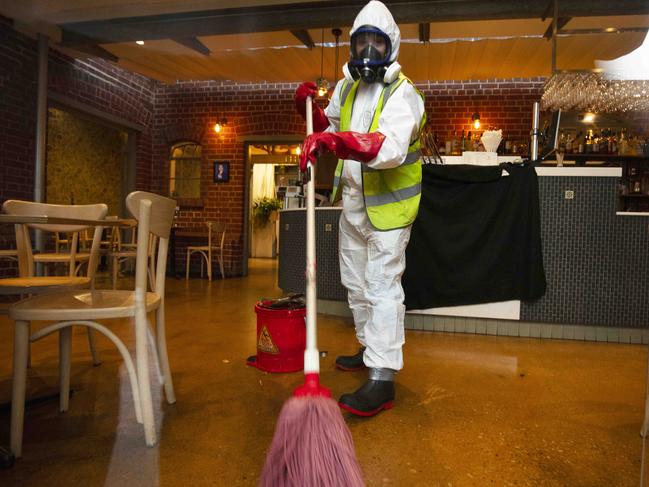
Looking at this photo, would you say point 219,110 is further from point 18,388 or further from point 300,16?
point 18,388

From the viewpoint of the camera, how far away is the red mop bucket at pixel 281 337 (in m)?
2.29

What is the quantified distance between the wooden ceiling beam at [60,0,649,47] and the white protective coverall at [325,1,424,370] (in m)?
2.61

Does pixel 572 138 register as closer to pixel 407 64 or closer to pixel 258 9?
pixel 407 64

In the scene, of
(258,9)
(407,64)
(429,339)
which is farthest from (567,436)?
(407,64)

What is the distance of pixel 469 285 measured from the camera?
3.35 metres

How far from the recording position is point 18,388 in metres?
1.46

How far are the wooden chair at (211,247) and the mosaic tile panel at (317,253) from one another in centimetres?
225

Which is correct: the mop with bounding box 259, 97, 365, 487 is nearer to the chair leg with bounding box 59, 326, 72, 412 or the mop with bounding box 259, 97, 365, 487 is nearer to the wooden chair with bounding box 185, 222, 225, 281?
the chair leg with bounding box 59, 326, 72, 412

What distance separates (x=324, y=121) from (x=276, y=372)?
4.14ft

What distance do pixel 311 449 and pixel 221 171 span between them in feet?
22.3

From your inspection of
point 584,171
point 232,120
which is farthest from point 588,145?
point 232,120

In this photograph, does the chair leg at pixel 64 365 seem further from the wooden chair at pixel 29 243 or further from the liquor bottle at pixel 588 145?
the liquor bottle at pixel 588 145

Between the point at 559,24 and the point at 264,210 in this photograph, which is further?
the point at 264,210

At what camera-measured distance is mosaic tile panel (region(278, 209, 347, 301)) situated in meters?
3.92
